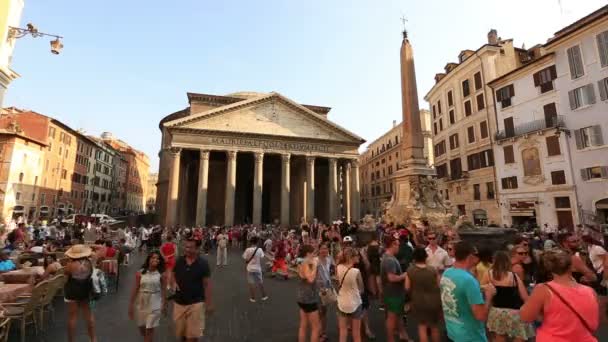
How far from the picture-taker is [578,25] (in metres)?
18.2

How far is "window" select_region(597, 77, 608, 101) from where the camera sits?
1697cm

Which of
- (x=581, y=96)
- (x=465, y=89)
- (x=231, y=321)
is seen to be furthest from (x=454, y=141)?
(x=231, y=321)

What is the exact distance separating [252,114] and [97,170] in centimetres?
3399

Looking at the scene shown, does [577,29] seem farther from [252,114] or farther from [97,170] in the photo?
[97,170]

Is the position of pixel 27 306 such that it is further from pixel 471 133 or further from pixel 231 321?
pixel 471 133

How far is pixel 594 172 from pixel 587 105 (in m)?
3.92

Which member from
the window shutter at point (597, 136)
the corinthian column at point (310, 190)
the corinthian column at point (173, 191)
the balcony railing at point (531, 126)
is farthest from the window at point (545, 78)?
the corinthian column at point (173, 191)

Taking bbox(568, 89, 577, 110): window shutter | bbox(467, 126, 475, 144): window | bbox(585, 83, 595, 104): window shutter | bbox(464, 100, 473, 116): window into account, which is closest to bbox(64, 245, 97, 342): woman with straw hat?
bbox(585, 83, 595, 104): window shutter

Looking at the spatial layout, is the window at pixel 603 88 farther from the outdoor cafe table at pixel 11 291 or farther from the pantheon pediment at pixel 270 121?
the outdoor cafe table at pixel 11 291

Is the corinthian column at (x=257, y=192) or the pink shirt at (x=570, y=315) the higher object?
the corinthian column at (x=257, y=192)

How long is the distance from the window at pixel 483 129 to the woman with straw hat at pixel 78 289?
26.8 metres

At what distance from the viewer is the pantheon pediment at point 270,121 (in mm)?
27641

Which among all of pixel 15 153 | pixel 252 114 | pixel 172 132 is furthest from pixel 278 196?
pixel 15 153

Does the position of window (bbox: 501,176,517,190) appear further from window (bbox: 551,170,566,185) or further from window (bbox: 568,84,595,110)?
window (bbox: 568,84,595,110)
